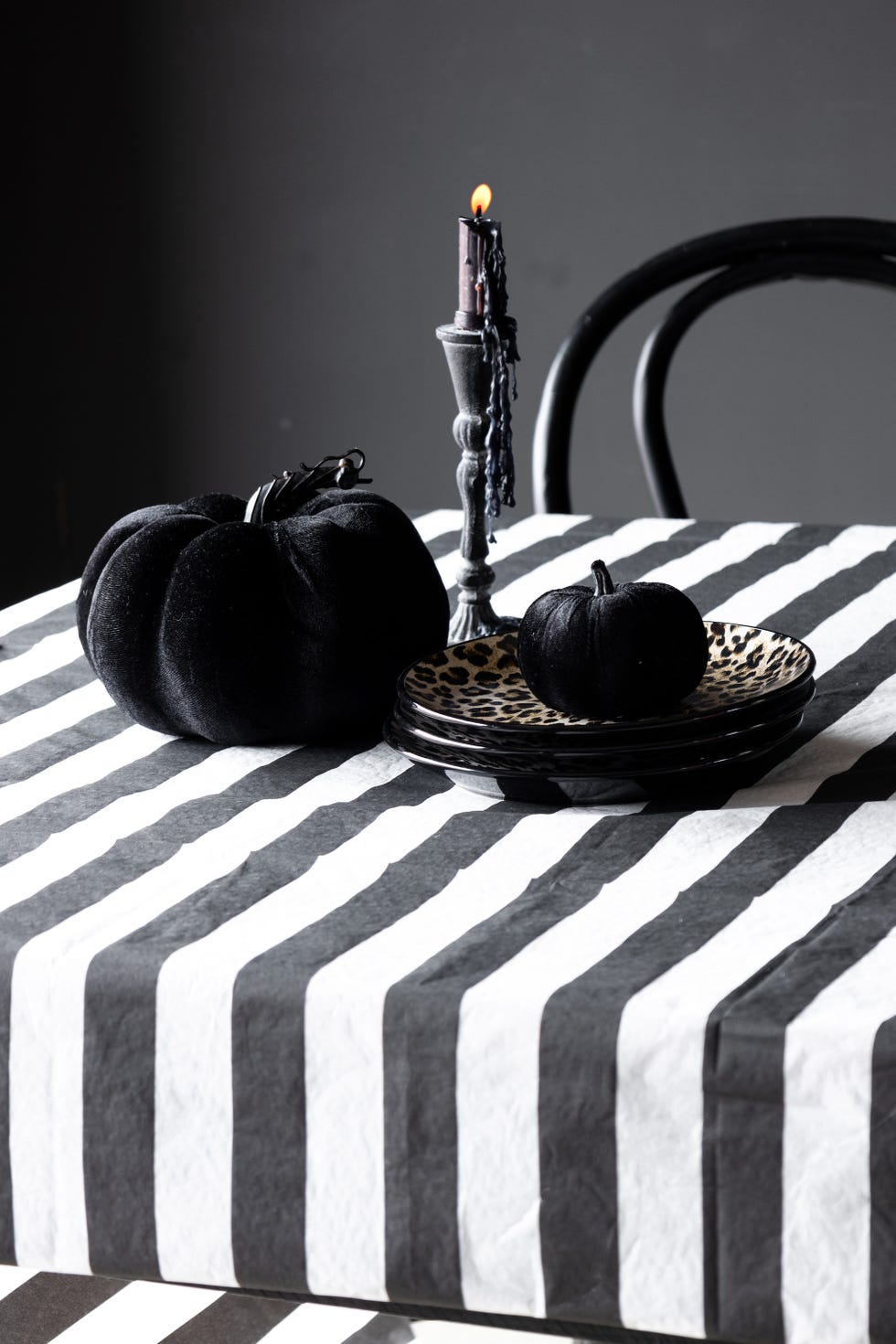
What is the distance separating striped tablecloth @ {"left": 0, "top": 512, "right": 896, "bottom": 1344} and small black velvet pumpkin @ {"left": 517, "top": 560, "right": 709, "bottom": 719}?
0.17ft

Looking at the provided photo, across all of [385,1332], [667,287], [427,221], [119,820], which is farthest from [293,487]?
[427,221]

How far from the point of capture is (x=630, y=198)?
8.18 ft

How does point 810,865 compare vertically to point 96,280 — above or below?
below

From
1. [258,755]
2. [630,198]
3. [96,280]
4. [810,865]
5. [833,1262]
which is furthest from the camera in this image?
[96,280]

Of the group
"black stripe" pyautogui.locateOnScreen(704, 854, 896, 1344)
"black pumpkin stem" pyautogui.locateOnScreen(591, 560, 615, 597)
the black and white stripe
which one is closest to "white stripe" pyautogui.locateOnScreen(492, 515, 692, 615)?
"black pumpkin stem" pyautogui.locateOnScreen(591, 560, 615, 597)

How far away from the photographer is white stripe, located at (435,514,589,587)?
1.15 meters

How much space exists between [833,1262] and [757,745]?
249mm

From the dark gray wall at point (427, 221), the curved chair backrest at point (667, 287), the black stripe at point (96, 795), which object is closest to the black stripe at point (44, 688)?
the black stripe at point (96, 795)

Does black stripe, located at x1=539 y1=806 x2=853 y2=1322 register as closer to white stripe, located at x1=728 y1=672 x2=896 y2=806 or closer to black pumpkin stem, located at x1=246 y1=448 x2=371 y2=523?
white stripe, located at x1=728 y1=672 x2=896 y2=806

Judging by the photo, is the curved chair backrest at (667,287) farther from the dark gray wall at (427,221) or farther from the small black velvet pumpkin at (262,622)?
the dark gray wall at (427,221)

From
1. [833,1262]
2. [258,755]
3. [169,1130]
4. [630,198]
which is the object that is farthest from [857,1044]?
[630,198]

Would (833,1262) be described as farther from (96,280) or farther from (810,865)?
(96,280)

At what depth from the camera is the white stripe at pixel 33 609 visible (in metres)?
1.03

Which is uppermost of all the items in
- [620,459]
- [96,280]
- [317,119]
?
[317,119]
